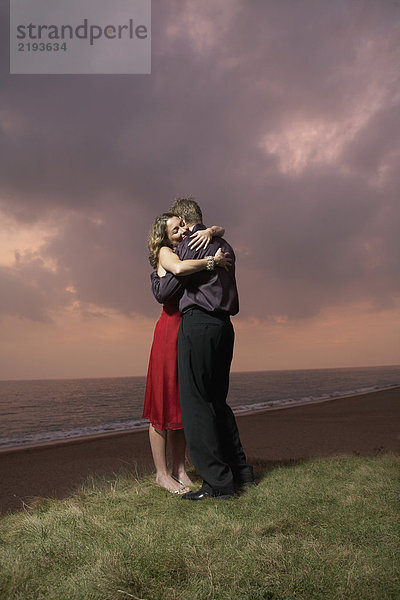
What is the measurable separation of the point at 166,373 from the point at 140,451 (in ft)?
13.0

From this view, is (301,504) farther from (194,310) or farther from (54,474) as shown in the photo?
(54,474)

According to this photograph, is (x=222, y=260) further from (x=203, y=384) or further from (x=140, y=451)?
(x=140, y=451)

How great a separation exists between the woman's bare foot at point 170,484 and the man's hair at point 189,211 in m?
2.23

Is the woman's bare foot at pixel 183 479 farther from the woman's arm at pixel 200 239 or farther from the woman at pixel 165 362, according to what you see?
the woman's arm at pixel 200 239

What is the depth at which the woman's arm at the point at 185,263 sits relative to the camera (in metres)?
3.25

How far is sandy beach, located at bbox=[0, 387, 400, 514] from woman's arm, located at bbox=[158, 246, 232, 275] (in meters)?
2.20

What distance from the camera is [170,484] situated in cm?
363

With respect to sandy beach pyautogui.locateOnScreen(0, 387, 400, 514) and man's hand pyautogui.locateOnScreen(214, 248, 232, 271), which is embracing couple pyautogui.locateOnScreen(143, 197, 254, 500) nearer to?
man's hand pyautogui.locateOnScreen(214, 248, 232, 271)

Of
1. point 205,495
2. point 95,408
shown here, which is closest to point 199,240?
point 205,495

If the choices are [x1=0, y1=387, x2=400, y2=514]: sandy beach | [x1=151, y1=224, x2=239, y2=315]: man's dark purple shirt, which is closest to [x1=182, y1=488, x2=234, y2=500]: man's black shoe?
[x1=0, y1=387, x2=400, y2=514]: sandy beach

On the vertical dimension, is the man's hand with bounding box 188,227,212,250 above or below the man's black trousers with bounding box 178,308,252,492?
above

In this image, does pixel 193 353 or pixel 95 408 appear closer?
pixel 193 353

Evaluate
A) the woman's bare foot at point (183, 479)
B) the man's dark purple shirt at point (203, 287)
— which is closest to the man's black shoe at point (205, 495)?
the woman's bare foot at point (183, 479)

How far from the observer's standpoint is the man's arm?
342 cm
